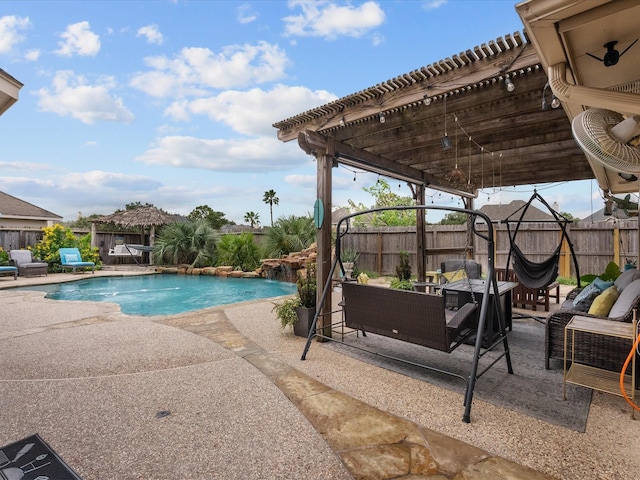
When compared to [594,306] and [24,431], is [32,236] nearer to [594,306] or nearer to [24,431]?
[24,431]

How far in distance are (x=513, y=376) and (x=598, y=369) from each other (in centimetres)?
63

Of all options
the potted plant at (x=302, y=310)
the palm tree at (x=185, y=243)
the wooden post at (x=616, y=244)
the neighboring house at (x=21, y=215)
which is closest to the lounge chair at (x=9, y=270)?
the palm tree at (x=185, y=243)

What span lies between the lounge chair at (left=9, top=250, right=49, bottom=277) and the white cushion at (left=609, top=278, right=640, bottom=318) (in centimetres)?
1387

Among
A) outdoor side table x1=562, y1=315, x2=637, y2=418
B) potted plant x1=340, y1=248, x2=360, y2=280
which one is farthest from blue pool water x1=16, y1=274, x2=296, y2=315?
outdoor side table x1=562, y1=315, x2=637, y2=418

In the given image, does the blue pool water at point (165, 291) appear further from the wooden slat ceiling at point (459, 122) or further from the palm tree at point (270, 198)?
the palm tree at point (270, 198)

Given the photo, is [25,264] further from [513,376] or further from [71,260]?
[513,376]

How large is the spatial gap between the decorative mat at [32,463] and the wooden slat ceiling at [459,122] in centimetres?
347

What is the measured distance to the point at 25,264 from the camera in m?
10.5

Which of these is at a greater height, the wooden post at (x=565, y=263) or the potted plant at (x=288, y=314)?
the wooden post at (x=565, y=263)

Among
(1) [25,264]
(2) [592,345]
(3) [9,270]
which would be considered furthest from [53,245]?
(2) [592,345]

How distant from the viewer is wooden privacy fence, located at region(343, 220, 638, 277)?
825 centimetres

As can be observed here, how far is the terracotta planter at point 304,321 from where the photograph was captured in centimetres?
410

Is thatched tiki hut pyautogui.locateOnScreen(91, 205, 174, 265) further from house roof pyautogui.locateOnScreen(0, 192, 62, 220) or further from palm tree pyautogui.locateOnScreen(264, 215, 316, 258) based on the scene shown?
palm tree pyautogui.locateOnScreen(264, 215, 316, 258)

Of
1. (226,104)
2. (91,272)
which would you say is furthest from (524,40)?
(91,272)
